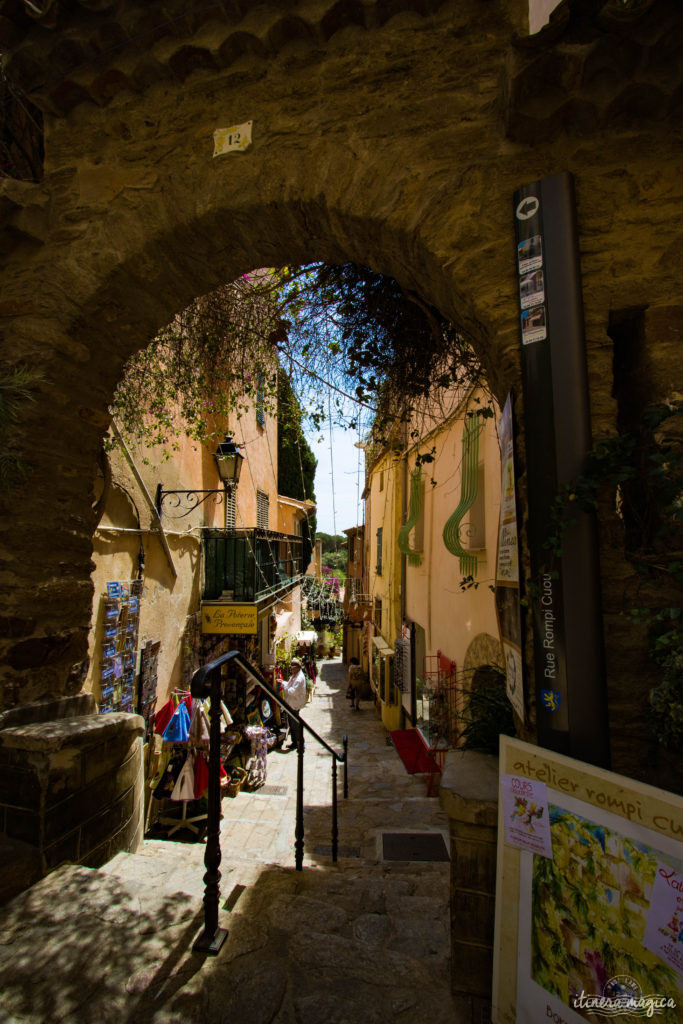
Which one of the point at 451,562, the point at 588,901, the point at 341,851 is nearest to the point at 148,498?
the point at 451,562

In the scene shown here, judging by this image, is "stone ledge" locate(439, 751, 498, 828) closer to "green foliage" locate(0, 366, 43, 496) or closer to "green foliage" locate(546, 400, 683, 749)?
"green foliage" locate(546, 400, 683, 749)

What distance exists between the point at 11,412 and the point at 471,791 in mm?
2866

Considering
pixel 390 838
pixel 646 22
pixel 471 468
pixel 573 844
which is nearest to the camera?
pixel 573 844

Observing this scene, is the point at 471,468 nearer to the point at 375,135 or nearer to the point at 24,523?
the point at 375,135

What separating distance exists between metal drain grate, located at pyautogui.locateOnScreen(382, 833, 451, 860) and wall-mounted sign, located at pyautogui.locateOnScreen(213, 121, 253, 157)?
5552 mm

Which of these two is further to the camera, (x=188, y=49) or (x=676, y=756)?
(x=188, y=49)

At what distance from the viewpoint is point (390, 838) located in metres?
Result: 5.09

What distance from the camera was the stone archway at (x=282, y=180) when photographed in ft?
6.74

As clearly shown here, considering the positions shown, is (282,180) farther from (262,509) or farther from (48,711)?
(262,509)

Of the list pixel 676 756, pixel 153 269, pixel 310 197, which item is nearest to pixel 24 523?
pixel 153 269

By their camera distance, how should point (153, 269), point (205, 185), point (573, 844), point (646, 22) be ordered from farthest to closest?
1. point (153, 269)
2. point (205, 185)
3. point (646, 22)
4. point (573, 844)

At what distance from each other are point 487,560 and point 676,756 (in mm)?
3659

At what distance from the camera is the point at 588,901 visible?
1427 mm

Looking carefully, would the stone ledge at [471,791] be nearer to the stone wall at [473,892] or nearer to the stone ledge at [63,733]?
the stone wall at [473,892]
